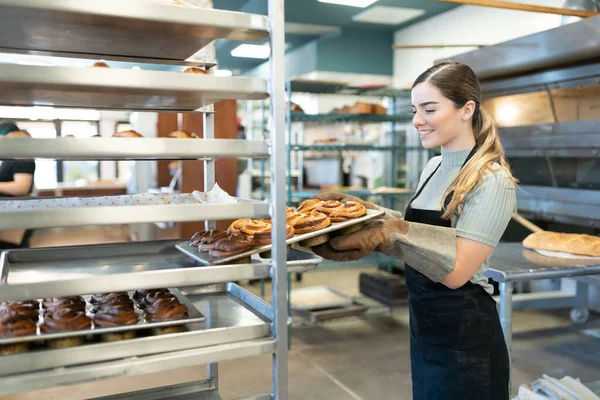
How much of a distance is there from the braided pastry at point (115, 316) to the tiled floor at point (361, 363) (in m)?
1.98

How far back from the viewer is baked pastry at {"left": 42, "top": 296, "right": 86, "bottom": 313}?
1308 millimetres

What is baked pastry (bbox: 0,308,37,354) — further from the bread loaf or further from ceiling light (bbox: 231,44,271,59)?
ceiling light (bbox: 231,44,271,59)

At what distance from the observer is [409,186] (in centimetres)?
582

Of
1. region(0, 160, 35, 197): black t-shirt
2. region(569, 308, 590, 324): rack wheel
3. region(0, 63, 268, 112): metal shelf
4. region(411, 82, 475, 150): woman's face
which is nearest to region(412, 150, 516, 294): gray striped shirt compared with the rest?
region(411, 82, 475, 150): woman's face

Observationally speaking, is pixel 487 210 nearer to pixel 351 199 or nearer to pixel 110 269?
→ pixel 351 199

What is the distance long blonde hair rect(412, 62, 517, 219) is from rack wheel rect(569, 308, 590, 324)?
3.37 m

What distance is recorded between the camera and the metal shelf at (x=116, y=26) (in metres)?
1.13

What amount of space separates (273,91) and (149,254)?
2.47 ft

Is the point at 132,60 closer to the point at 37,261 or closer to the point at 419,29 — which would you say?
the point at 37,261

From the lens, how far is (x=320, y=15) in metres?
7.23

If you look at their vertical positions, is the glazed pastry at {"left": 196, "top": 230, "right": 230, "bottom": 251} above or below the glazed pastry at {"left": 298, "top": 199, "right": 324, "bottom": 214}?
below

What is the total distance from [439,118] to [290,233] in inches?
24.1

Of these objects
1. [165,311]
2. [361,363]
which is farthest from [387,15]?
[165,311]

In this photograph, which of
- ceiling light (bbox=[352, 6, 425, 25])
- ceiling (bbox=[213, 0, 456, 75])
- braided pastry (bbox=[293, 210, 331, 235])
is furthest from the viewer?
ceiling light (bbox=[352, 6, 425, 25])
